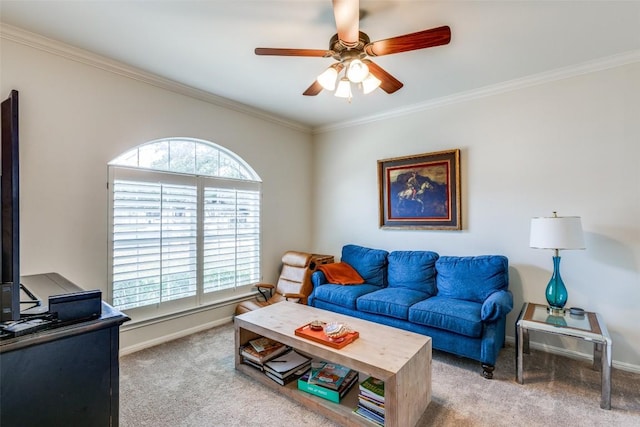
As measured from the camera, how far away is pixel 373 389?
6.23ft

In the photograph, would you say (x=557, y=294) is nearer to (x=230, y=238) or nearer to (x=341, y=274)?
(x=341, y=274)

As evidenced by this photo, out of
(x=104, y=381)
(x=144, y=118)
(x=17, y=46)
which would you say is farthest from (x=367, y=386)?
(x=17, y=46)

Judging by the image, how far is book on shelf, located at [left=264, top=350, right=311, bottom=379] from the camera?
230cm

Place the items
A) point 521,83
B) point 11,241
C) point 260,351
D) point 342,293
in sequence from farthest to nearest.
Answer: point 342,293 → point 521,83 → point 260,351 → point 11,241

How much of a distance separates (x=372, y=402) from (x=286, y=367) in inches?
29.0

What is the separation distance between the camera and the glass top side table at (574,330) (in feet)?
6.78

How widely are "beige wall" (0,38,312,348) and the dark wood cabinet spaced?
1.77 metres

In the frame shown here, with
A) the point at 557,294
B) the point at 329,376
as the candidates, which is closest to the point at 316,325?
the point at 329,376

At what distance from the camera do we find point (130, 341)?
2932 mm

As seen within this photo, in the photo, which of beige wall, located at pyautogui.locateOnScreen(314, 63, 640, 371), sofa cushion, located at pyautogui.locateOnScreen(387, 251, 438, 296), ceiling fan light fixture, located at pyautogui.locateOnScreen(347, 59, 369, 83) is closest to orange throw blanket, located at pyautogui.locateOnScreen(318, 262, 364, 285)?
sofa cushion, located at pyautogui.locateOnScreen(387, 251, 438, 296)

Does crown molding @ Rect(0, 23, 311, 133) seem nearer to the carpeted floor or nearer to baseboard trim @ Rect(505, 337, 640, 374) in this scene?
the carpeted floor

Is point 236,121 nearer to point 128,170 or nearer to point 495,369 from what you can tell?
point 128,170

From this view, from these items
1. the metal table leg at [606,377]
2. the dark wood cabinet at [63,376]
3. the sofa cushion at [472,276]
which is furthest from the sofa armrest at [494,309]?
the dark wood cabinet at [63,376]

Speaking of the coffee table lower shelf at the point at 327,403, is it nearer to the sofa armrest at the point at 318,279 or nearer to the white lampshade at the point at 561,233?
the sofa armrest at the point at 318,279
